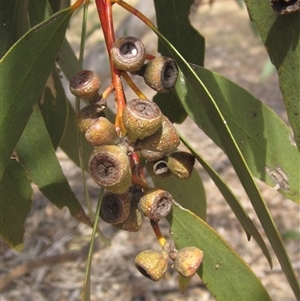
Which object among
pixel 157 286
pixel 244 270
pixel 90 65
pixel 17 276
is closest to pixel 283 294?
pixel 157 286

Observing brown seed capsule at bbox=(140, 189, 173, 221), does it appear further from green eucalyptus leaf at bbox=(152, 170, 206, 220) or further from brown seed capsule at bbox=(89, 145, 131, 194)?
green eucalyptus leaf at bbox=(152, 170, 206, 220)

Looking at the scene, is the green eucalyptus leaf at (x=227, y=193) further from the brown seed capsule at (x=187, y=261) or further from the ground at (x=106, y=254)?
the ground at (x=106, y=254)

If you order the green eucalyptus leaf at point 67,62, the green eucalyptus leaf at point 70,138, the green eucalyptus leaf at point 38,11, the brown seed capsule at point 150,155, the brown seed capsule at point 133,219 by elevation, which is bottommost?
the green eucalyptus leaf at point 70,138

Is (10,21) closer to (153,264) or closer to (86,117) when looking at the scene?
(86,117)

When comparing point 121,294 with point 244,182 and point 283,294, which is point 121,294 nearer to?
point 283,294

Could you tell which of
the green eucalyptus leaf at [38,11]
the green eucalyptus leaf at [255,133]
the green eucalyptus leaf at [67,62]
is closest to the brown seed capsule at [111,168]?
the green eucalyptus leaf at [255,133]

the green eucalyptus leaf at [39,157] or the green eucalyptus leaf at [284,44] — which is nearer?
the green eucalyptus leaf at [284,44]
